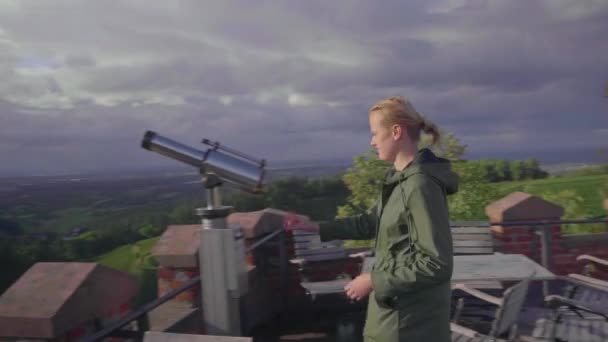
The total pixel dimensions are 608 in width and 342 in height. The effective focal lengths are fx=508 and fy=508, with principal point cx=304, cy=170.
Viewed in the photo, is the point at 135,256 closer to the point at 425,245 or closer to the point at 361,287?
the point at 361,287

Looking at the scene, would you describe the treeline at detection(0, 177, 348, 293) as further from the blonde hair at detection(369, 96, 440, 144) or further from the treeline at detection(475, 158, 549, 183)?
the treeline at detection(475, 158, 549, 183)

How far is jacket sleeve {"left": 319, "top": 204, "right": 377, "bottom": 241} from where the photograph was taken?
2256 mm

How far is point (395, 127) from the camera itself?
1783mm

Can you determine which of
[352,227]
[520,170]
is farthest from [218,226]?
[520,170]

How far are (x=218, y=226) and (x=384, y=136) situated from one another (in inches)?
37.5

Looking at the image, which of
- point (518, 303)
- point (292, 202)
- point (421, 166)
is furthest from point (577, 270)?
point (421, 166)

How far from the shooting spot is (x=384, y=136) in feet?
5.92

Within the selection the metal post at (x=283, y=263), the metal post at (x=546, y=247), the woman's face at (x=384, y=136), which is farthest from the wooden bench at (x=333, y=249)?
the woman's face at (x=384, y=136)

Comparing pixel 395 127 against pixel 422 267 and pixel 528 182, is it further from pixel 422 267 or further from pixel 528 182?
pixel 528 182

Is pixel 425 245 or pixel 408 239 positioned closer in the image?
pixel 425 245

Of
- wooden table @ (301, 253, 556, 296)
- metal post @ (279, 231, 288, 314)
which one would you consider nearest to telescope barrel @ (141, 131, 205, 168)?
wooden table @ (301, 253, 556, 296)

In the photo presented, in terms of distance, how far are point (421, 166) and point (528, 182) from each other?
8.86 meters

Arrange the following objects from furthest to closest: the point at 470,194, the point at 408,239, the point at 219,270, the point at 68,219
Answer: the point at 470,194
the point at 68,219
the point at 219,270
the point at 408,239

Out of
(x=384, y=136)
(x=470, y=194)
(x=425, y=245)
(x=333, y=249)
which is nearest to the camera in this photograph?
(x=425, y=245)
